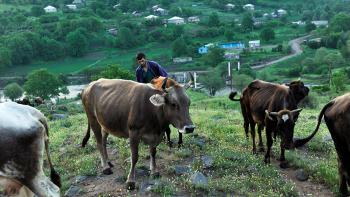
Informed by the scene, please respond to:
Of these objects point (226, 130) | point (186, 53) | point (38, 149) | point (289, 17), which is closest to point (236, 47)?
point (186, 53)

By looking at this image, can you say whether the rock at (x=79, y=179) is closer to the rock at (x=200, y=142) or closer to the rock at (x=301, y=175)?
the rock at (x=200, y=142)

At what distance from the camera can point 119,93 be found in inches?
402

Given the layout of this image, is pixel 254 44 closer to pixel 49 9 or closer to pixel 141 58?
pixel 49 9

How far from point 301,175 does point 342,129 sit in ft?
6.89

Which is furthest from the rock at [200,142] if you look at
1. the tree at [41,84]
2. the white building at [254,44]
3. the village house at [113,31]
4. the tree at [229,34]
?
the village house at [113,31]

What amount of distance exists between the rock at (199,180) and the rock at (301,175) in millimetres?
2191

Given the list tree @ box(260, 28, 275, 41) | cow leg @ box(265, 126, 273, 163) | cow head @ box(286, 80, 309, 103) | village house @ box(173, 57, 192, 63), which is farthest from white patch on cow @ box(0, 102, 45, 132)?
tree @ box(260, 28, 275, 41)

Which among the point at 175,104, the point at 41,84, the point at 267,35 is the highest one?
the point at 175,104

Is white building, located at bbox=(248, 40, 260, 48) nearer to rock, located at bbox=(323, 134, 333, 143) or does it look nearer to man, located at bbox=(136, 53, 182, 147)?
rock, located at bbox=(323, 134, 333, 143)

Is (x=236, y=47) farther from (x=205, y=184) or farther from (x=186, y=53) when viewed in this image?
(x=205, y=184)

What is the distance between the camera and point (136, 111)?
9.55 m

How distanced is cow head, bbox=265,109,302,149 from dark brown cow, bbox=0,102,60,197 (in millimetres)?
5392

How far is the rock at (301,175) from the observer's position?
1055 cm

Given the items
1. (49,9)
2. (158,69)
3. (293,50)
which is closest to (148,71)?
(158,69)
